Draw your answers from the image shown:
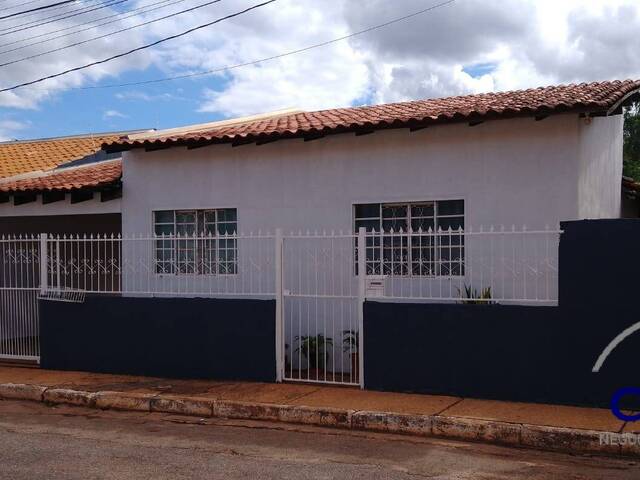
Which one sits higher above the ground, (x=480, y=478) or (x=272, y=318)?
(x=272, y=318)

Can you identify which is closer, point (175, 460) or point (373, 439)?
point (175, 460)

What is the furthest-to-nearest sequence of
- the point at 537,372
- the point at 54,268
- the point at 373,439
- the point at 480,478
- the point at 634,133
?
the point at 634,133, the point at 54,268, the point at 537,372, the point at 373,439, the point at 480,478

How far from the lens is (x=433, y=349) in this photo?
7801 mm

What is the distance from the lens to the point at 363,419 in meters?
7.09

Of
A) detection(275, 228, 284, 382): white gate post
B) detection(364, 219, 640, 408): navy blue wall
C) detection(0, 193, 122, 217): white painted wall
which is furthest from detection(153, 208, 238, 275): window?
detection(364, 219, 640, 408): navy blue wall

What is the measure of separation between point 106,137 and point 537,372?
42.6ft

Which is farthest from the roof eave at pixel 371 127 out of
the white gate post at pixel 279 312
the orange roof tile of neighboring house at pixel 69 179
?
the white gate post at pixel 279 312

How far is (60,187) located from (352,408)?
20.6 ft

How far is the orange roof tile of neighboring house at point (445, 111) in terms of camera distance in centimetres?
853

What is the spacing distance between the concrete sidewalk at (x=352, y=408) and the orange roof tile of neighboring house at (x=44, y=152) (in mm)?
6284

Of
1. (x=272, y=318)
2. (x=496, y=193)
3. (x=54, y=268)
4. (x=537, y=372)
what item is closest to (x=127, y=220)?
(x=54, y=268)

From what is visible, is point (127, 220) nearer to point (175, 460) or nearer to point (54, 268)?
point (54, 268)

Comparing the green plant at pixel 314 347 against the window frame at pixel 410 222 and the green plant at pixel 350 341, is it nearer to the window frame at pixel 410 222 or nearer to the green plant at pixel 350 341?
the green plant at pixel 350 341

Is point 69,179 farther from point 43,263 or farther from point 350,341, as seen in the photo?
point 350,341
